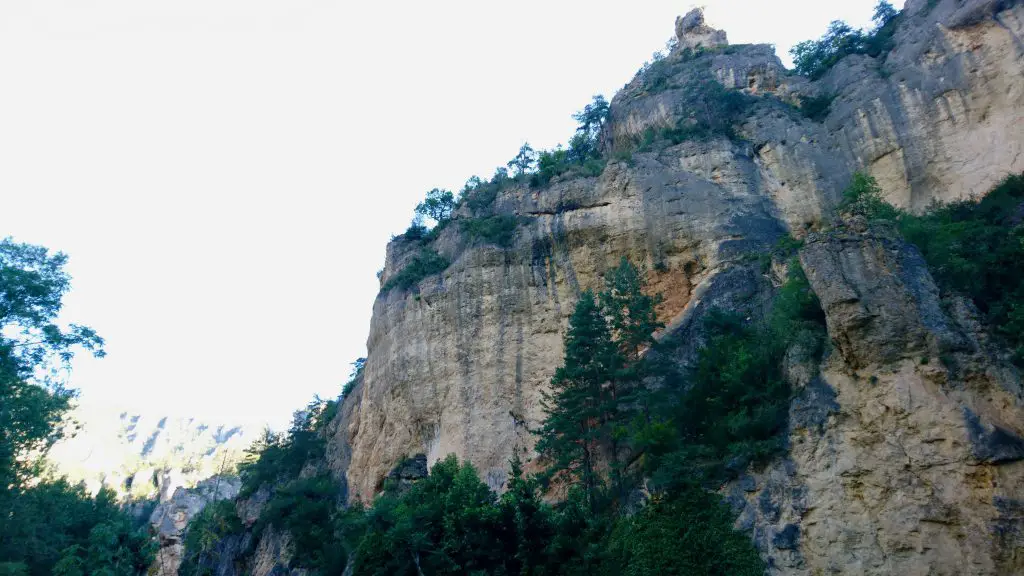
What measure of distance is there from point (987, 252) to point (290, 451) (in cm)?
3576

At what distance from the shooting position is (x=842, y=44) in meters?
37.5

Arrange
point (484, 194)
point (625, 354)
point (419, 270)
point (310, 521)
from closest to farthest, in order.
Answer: point (625, 354) < point (310, 521) < point (419, 270) < point (484, 194)

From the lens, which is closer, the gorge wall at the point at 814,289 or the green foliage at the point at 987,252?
the gorge wall at the point at 814,289

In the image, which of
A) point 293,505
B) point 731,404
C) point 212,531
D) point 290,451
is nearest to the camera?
point 731,404

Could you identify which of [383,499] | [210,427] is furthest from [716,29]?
[210,427]

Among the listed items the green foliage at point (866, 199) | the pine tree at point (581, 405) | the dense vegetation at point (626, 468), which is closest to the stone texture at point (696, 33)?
the green foliage at point (866, 199)

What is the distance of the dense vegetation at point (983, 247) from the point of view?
59.9 ft

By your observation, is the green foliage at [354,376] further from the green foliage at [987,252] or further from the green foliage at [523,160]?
the green foliage at [987,252]

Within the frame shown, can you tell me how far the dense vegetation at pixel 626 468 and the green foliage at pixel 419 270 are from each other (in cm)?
957

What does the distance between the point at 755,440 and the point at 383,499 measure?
12.4m

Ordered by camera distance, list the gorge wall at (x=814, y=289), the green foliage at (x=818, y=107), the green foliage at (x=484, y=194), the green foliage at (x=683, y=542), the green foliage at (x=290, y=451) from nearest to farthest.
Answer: the gorge wall at (x=814, y=289), the green foliage at (x=683, y=542), the green foliage at (x=818, y=107), the green foliage at (x=484, y=194), the green foliage at (x=290, y=451)

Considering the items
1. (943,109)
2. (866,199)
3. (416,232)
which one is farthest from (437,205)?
(943,109)

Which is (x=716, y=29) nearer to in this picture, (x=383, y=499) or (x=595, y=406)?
(x=595, y=406)

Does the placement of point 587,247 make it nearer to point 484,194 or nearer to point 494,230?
point 494,230
